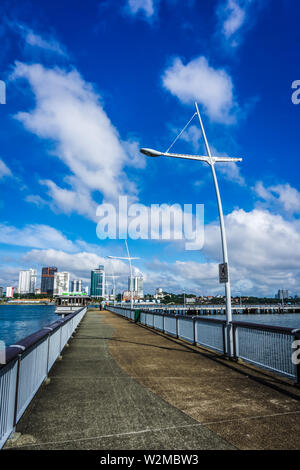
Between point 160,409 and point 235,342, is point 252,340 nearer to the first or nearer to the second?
point 235,342

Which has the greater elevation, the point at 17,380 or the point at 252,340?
the point at 17,380

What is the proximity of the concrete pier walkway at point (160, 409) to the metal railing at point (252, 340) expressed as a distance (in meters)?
0.38

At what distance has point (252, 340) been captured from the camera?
7.64m

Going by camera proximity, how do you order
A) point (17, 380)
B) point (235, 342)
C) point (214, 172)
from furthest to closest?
point (214, 172) → point (235, 342) → point (17, 380)

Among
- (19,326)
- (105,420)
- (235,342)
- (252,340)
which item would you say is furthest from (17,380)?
(19,326)

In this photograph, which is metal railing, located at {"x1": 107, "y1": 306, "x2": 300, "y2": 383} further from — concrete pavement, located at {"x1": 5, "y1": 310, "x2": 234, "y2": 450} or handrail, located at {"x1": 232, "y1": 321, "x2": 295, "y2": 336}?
concrete pavement, located at {"x1": 5, "y1": 310, "x2": 234, "y2": 450}

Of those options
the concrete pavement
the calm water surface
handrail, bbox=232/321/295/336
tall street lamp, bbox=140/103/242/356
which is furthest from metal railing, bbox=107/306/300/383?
the calm water surface

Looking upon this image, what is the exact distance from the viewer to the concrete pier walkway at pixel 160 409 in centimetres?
358

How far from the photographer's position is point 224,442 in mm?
3533

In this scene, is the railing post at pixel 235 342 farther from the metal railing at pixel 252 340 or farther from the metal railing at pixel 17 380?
the metal railing at pixel 17 380

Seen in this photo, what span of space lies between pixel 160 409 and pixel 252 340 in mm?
3861

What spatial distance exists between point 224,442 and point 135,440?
1.06m
